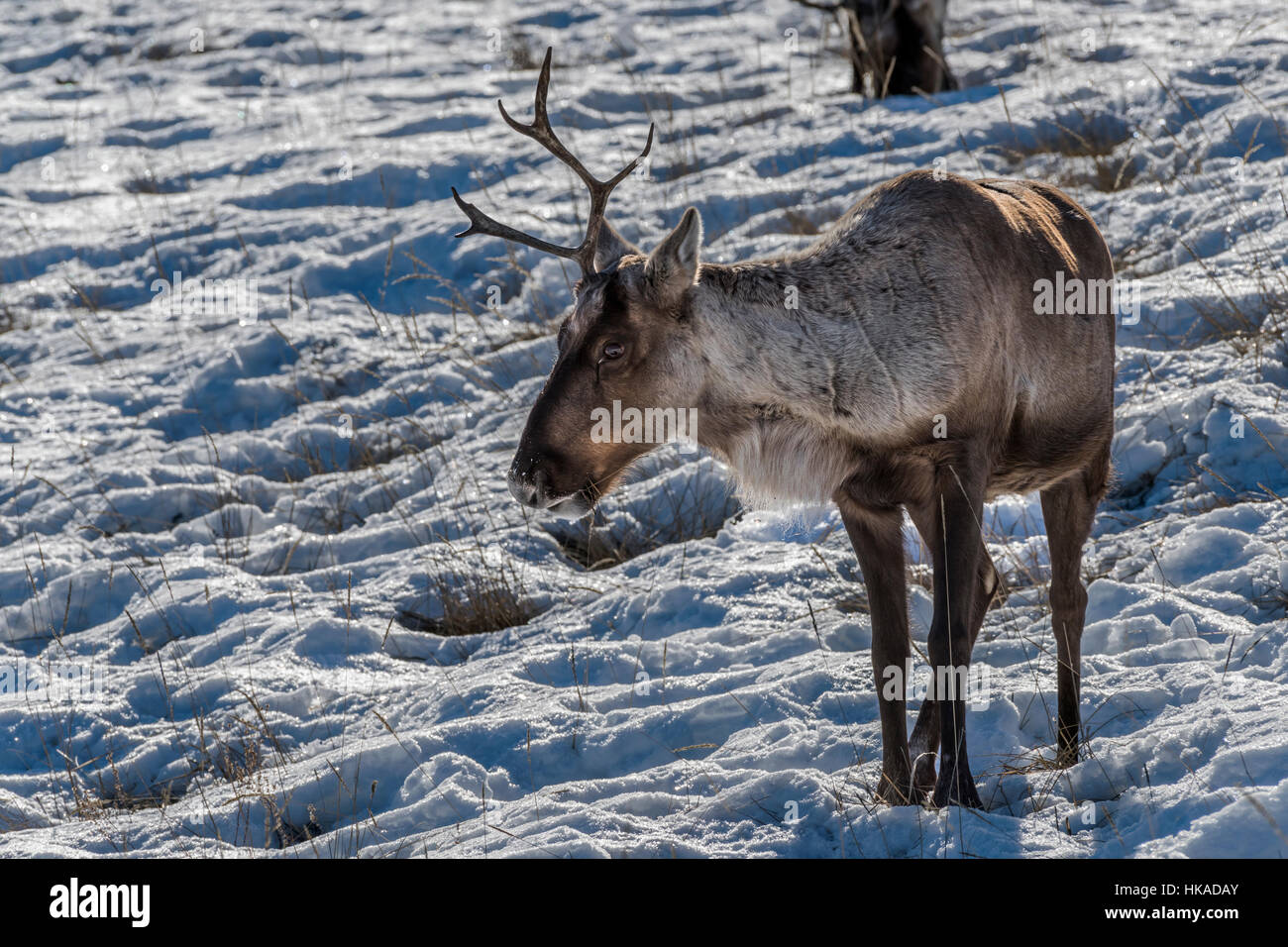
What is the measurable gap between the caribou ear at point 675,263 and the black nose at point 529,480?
2.25ft

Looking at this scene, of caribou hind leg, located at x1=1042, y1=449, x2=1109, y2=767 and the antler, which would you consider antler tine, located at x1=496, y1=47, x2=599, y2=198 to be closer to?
the antler

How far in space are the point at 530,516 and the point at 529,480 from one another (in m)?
2.86

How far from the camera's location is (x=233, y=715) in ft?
17.0

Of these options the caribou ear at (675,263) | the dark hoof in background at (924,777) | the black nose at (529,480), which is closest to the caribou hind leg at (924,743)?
the dark hoof in background at (924,777)

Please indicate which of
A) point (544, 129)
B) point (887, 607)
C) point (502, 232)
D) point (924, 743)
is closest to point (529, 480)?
point (502, 232)

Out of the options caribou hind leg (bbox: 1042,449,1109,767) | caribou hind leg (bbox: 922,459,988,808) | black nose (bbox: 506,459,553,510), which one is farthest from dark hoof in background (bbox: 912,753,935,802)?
black nose (bbox: 506,459,553,510)

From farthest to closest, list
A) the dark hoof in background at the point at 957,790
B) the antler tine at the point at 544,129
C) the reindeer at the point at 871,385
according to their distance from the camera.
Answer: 1. the antler tine at the point at 544,129
2. the reindeer at the point at 871,385
3. the dark hoof in background at the point at 957,790

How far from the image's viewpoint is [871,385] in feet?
13.3

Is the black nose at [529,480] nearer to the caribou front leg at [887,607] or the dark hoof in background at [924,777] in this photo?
the caribou front leg at [887,607]

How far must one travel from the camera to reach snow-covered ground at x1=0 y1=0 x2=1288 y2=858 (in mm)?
4211

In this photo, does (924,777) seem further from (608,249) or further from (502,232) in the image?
(502,232)

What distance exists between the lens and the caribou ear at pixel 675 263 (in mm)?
3975

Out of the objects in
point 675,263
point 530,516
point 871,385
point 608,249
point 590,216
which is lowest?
point 530,516

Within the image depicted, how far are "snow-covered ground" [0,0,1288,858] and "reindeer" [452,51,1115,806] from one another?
55cm
